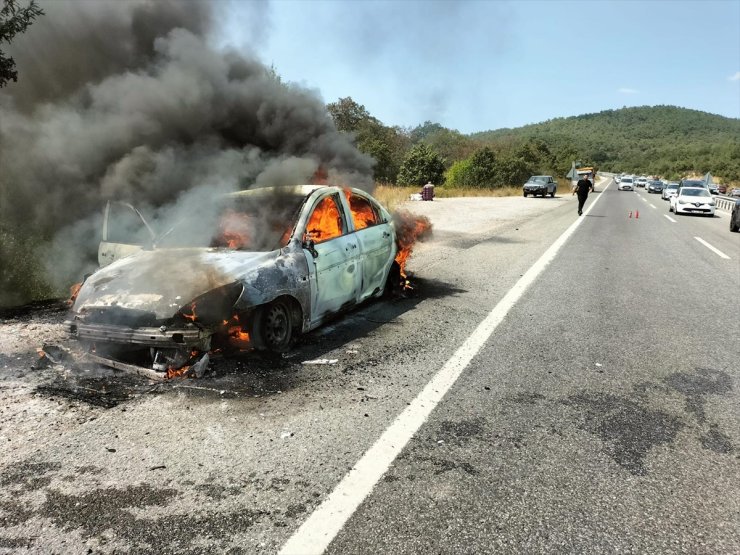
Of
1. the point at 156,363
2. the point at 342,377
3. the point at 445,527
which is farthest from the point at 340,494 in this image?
the point at 156,363

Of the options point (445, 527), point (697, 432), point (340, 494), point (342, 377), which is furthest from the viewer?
point (342, 377)

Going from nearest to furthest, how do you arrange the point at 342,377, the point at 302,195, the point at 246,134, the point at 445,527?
the point at 445,527 < the point at 342,377 < the point at 302,195 < the point at 246,134

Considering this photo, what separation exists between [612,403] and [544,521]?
1645 mm

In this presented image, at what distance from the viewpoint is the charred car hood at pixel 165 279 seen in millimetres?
3941

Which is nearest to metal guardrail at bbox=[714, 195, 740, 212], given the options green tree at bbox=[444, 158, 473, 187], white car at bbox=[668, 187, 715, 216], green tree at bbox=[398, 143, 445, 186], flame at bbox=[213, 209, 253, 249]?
white car at bbox=[668, 187, 715, 216]

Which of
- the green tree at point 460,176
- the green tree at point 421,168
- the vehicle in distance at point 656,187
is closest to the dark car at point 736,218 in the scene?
the green tree at point 460,176

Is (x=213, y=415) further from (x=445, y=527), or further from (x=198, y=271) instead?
(x=445, y=527)

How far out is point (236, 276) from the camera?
13.4ft

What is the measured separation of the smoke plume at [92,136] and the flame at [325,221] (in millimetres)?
1565

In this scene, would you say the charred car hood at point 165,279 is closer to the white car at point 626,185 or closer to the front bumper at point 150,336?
the front bumper at point 150,336

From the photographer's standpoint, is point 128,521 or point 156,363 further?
point 156,363

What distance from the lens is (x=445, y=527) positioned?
2.33 metres

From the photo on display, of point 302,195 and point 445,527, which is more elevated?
point 302,195

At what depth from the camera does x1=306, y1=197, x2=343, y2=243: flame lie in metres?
5.20
